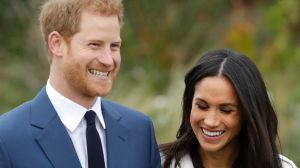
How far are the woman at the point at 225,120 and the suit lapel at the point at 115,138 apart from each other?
42cm

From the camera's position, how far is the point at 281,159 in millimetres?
4609

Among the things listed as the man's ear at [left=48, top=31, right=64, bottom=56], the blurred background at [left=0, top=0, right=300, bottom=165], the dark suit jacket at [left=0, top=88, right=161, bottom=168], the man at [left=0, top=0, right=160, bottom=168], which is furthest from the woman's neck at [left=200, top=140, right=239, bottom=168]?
the blurred background at [left=0, top=0, right=300, bottom=165]

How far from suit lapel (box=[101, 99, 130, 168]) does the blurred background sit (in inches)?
150

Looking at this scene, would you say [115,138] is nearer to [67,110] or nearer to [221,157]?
[67,110]

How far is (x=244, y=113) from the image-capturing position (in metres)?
4.39

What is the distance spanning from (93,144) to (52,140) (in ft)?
0.60

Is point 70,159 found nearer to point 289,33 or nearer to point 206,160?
point 206,160

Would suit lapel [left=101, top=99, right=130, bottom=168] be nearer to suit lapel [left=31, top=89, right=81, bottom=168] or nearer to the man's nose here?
suit lapel [left=31, top=89, right=81, bottom=168]

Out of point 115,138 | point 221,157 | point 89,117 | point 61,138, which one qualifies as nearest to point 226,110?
point 221,157

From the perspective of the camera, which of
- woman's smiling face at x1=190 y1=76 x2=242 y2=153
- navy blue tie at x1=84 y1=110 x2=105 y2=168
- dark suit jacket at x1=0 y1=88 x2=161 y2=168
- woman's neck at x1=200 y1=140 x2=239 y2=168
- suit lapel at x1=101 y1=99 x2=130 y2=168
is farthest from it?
woman's neck at x1=200 y1=140 x2=239 y2=168

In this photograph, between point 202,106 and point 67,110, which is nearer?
point 67,110

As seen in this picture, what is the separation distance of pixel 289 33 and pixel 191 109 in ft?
24.4

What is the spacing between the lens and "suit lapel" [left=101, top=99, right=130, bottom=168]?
13.3 feet

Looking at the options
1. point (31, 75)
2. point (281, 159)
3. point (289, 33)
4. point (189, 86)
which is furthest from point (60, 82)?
point (289, 33)
